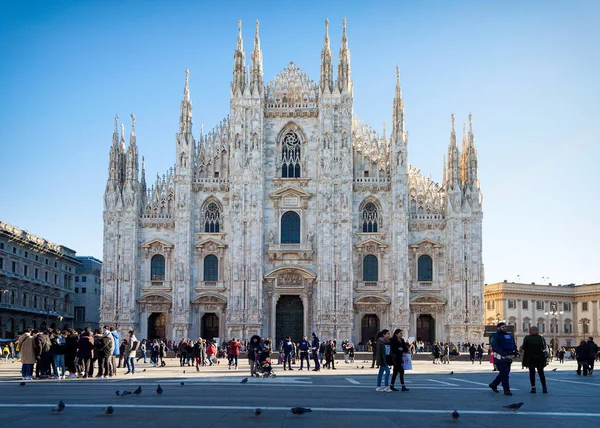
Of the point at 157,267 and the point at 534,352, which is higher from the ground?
the point at 157,267

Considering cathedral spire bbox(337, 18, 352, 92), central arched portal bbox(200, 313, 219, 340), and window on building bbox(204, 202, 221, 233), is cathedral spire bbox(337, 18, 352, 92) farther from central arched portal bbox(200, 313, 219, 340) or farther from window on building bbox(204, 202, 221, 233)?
central arched portal bbox(200, 313, 219, 340)

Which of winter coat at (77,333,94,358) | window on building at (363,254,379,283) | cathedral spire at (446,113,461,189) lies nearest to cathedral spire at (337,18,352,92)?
cathedral spire at (446,113,461,189)

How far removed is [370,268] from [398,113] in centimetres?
1162

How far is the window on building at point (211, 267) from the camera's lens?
190ft

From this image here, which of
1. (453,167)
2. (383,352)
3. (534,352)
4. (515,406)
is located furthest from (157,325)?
(515,406)

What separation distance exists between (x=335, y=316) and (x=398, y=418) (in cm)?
4237

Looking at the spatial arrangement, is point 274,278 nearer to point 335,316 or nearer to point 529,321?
point 335,316

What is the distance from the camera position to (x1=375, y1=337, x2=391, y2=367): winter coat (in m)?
19.4

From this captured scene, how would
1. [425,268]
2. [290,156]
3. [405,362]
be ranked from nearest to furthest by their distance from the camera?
1. [405,362]
2. [425,268]
3. [290,156]

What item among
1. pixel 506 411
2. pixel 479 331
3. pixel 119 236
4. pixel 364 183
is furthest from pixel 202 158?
pixel 506 411

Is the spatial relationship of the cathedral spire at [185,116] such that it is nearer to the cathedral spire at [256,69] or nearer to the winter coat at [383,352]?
the cathedral spire at [256,69]

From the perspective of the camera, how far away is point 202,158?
5881 cm

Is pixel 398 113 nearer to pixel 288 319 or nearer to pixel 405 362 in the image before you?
pixel 288 319

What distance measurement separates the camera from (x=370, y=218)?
57.9m
